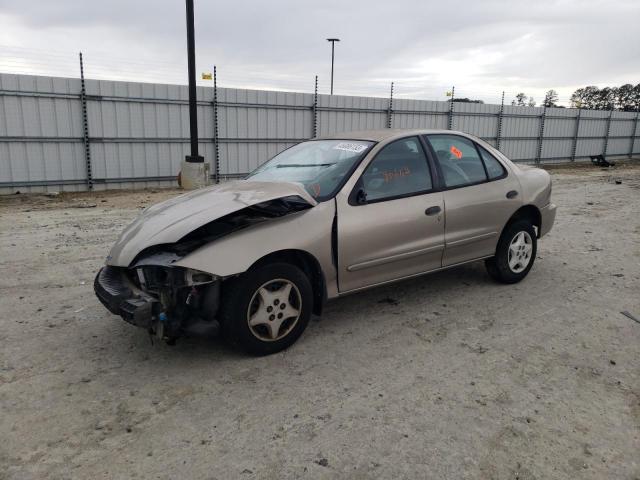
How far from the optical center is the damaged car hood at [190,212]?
3.48 metres

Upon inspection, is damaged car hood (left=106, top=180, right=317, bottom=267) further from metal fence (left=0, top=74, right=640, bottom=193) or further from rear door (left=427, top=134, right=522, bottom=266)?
metal fence (left=0, top=74, right=640, bottom=193)

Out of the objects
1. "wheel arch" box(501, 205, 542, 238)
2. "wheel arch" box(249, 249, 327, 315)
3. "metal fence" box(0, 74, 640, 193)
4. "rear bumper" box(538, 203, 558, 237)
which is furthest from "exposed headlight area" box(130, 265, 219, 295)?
"metal fence" box(0, 74, 640, 193)

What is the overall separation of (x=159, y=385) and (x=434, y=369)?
1800 millimetres

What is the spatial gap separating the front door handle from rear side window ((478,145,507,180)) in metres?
0.93

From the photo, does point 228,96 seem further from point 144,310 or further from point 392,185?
point 144,310

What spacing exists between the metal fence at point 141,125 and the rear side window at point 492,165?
1023cm

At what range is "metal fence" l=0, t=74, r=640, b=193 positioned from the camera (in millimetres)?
11844

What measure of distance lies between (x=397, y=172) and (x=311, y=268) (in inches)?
46.0

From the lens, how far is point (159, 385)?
129 inches

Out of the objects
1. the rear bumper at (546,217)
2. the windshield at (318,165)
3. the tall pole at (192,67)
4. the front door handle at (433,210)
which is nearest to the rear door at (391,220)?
the front door handle at (433,210)

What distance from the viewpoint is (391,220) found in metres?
4.16

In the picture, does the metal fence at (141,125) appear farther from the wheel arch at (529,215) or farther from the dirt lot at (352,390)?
the wheel arch at (529,215)

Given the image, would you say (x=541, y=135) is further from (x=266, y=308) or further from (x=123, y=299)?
(x=123, y=299)

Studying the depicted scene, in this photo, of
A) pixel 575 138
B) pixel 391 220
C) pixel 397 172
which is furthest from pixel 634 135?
pixel 391 220
